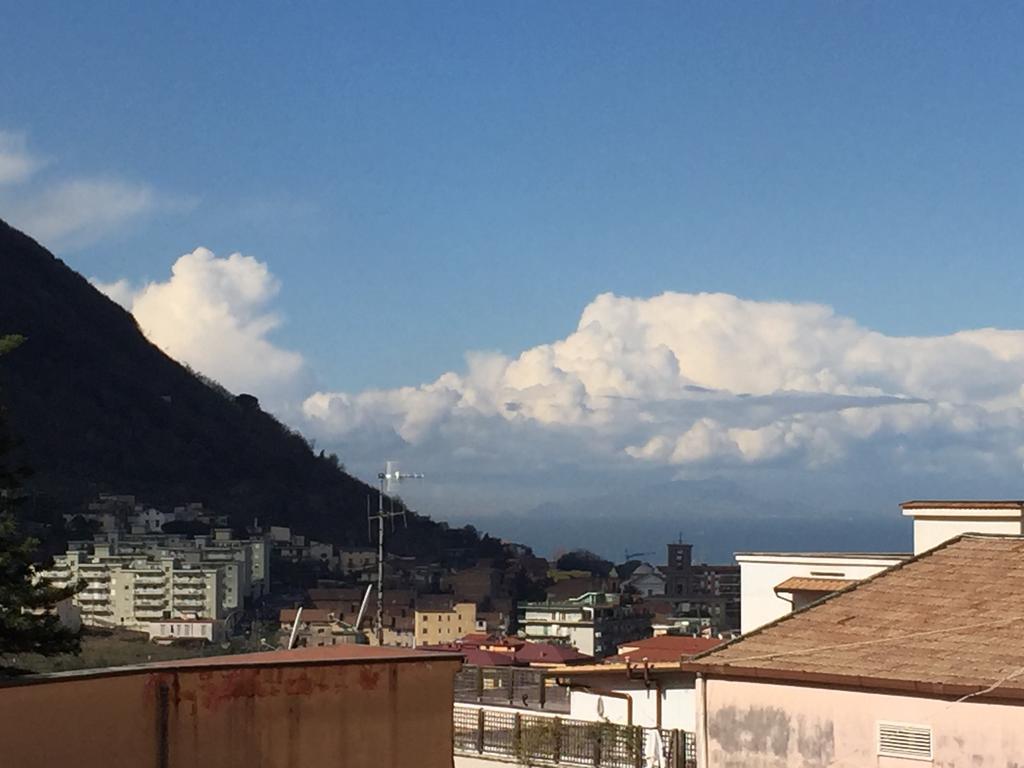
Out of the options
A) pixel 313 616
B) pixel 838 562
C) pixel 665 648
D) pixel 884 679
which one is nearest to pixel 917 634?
pixel 884 679

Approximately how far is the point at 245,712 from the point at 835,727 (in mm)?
7082

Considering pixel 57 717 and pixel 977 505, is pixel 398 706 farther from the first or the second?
pixel 977 505

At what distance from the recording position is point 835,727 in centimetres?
1611

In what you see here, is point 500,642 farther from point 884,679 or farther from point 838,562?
point 884,679

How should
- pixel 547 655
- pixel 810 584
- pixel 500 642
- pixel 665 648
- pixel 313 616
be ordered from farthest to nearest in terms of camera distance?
1. pixel 313 616
2. pixel 500 642
3. pixel 547 655
4. pixel 665 648
5. pixel 810 584

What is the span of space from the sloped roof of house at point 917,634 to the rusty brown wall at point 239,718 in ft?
16.7

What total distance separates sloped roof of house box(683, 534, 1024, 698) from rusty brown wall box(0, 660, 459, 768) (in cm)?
509

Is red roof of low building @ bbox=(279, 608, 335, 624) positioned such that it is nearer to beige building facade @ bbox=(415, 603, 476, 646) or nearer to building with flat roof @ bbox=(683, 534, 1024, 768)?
beige building facade @ bbox=(415, 603, 476, 646)

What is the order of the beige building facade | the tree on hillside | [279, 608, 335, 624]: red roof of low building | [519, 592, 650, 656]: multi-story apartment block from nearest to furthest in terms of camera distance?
the tree on hillside, [279, 608, 335, 624]: red roof of low building, [519, 592, 650, 656]: multi-story apartment block, the beige building facade

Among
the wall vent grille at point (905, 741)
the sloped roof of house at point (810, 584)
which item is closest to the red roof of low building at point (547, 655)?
the sloped roof of house at point (810, 584)

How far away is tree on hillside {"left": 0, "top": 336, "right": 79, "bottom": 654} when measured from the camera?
115ft

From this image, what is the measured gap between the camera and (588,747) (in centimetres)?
2316

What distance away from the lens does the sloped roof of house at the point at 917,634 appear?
15688 millimetres

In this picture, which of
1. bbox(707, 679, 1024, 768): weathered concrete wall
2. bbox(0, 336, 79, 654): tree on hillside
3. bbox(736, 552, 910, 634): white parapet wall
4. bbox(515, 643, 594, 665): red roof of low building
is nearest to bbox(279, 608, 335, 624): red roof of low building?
bbox(515, 643, 594, 665): red roof of low building
